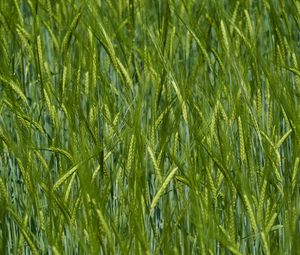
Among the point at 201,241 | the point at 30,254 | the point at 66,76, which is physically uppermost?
the point at 66,76

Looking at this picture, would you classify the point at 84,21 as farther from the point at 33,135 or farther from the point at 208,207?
the point at 208,207

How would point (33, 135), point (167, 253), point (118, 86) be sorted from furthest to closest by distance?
point (118, 86)
point (33, 135)
point (167, 253)

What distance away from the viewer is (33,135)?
166 centimetres

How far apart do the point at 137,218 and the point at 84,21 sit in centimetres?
59

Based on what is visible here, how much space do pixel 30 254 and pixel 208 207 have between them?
41 cm

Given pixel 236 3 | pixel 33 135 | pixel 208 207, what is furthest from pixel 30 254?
pixel 236 3

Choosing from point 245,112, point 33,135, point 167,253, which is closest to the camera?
point 167,253

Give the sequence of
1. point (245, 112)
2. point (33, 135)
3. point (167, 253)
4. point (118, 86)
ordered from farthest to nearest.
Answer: point (118, 86) < point (33, 135) < point (245, 112) < point (167, 253)

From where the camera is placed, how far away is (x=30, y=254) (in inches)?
62.4

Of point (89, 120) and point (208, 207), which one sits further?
point (89, 120)

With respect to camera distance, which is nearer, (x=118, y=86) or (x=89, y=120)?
(x=89, y=120)

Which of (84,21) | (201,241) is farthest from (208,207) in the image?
(84,21)

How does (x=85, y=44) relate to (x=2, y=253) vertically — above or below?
above

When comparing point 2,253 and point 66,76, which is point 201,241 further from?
point 66,76
